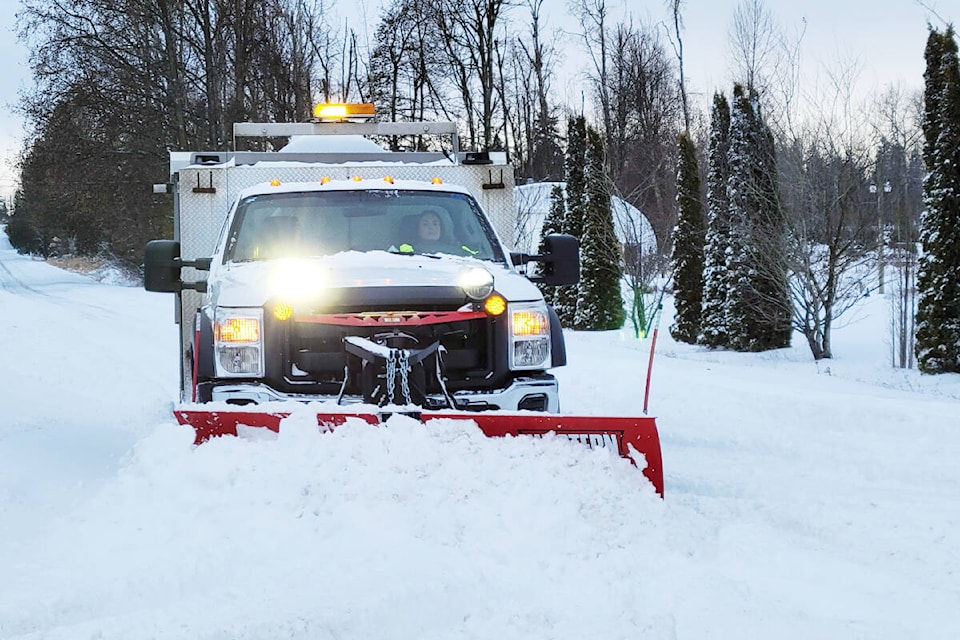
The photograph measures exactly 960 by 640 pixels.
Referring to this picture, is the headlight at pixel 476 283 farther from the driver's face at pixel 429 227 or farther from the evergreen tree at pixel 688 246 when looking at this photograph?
the evergreen tree at pixel 688 246

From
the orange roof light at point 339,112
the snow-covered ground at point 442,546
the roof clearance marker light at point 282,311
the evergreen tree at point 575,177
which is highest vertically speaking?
the evergreen tree at point 575,177

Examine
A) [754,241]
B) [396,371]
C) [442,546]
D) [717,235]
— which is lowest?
[442,546]

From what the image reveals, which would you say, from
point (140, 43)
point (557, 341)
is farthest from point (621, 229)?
point (557, 341)

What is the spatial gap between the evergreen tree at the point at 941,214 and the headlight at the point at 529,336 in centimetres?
1447

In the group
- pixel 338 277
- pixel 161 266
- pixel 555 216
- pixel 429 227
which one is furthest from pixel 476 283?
pixel 555 216

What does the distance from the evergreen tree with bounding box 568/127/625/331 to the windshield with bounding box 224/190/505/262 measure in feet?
62.0

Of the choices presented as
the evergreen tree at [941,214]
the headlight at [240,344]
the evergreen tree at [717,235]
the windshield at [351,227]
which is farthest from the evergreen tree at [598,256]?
the headlight at [240,344]

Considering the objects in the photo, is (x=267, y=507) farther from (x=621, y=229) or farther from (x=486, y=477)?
(x=621, y=229)

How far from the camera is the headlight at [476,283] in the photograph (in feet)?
16.4

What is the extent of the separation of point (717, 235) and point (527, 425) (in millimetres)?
19380

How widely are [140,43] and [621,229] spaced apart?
15480mm

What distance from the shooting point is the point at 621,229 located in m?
26.8

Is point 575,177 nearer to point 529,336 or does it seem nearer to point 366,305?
point 529,336

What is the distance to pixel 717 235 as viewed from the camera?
23.0 metres
